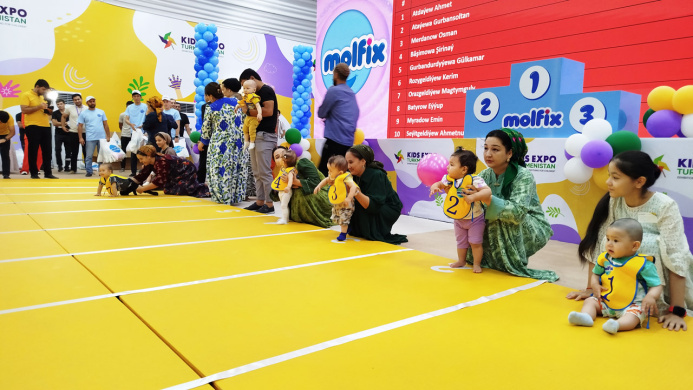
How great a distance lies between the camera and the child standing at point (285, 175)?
4508 millimetres

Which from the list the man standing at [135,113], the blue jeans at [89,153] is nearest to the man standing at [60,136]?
the blue jeans at [89,153]

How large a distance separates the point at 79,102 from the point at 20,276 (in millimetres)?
8387

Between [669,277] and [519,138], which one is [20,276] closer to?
[519,138]

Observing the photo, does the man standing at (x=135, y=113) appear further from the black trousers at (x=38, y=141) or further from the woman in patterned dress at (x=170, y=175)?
the woman in patterned dress at (x=170, y=175)

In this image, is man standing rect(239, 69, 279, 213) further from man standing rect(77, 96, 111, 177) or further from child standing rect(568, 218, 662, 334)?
man standing rect(77, 96, 111, 177)

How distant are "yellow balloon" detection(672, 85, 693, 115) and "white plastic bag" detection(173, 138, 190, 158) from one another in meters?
7.91

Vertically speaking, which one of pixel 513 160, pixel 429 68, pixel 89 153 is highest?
pixel 429 68

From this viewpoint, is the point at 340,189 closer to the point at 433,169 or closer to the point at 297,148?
the point at 433,169

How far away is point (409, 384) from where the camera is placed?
1.53 m

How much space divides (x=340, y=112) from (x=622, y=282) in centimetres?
350

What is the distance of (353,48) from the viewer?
374 inches

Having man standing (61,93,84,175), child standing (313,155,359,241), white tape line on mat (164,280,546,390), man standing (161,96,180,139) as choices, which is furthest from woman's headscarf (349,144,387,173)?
man standing (61,93,84,175)

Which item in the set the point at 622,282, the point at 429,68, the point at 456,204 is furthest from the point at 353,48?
the point at 622,282

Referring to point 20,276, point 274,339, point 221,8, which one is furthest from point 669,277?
point 221,8
